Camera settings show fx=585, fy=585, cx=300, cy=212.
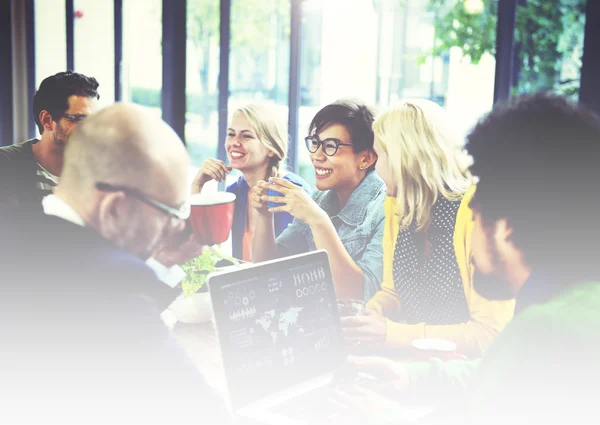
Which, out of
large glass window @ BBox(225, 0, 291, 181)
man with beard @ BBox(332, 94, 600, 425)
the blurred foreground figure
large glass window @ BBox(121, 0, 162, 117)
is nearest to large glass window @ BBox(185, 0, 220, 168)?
large glass window @ BBox(225, 0, 291, 181)

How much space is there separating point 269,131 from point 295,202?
489 millimetres

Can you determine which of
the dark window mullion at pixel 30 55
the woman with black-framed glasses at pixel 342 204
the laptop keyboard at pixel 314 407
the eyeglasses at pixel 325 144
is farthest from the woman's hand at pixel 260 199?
the dark window mullion at pixel 30 55

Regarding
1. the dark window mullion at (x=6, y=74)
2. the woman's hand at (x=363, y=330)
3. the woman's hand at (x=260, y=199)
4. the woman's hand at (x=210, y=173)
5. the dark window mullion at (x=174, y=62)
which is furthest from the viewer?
the dark window mullion at (x=6, y=74)

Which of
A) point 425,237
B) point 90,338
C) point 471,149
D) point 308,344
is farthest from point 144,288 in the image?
point 425,237

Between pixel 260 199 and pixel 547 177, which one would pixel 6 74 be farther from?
pixel 547 177

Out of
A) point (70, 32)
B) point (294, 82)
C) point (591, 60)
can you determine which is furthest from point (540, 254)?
point (70, 32)

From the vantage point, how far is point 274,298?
136cm

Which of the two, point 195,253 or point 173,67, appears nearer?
point 195,253

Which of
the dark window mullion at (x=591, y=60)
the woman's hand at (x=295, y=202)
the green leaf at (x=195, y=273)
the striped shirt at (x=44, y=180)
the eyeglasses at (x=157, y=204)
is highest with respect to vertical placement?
the dark window mullion at (x=591, y=60)

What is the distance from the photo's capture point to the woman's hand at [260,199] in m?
2.51

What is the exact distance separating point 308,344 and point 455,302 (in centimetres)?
75

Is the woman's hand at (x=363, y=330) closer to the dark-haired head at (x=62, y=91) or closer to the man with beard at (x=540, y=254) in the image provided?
the man with beard at (x=540, y=254)

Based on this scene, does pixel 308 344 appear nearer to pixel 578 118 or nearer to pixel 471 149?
pixel 471 149

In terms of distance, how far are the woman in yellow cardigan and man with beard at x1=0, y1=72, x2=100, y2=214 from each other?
5.67 ft
